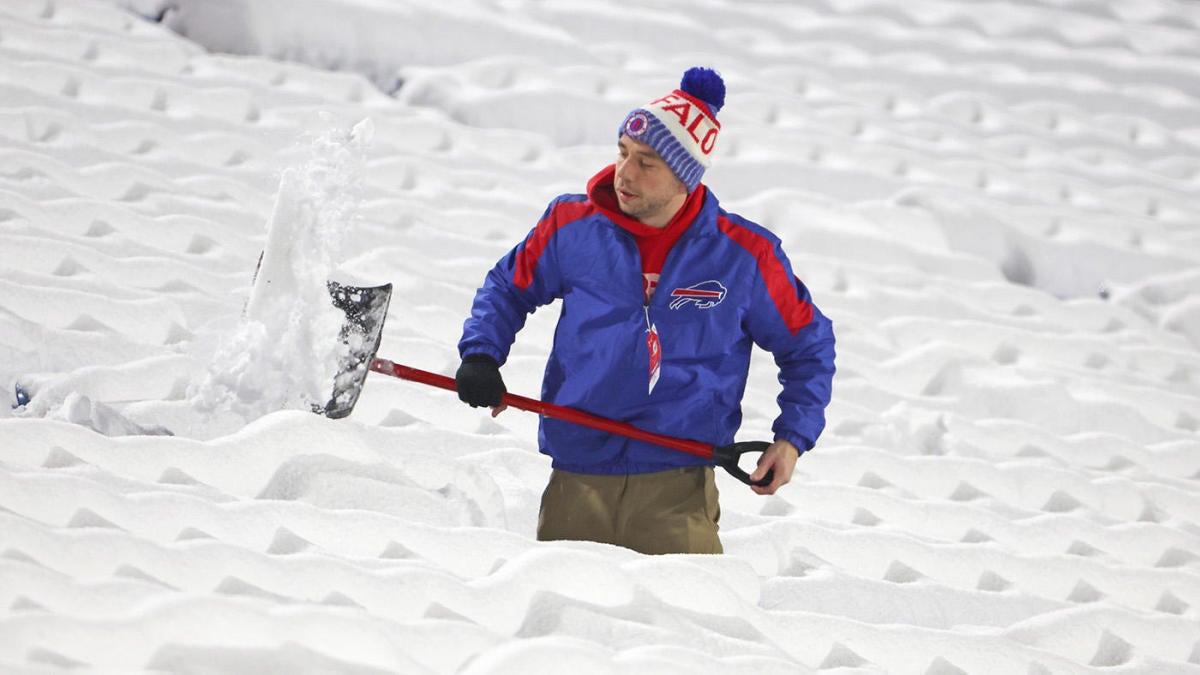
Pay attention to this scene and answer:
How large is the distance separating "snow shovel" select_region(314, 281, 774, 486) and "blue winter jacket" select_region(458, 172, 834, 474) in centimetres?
4

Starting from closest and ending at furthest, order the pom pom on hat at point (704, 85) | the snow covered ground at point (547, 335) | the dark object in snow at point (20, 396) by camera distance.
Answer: the snow covered ground at point (547, 335), the pom pom on hat at point (704, 85), the dark object in snow at point (20, 396)

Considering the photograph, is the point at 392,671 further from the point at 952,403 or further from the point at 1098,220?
the point at 1098,220

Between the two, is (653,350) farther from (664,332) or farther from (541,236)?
(541,236)

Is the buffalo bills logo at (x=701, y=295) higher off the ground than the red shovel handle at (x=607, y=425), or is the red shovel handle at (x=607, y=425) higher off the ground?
the buffalo bills logo at (x=701, y=295)

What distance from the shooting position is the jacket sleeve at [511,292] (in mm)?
1954

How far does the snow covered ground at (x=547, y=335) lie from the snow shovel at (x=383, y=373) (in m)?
0.06

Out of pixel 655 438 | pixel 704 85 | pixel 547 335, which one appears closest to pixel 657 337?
pixel 655 438

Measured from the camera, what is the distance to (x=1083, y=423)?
3.08 metres

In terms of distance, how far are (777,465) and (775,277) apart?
31 centimetres

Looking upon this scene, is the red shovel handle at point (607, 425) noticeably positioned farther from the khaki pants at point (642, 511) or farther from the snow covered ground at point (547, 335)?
the snow covered ground at point (547, 335)

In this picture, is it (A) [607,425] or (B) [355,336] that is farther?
(B) [355,336]

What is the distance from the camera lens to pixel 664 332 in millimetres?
1909

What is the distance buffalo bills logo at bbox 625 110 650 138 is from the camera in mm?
1935

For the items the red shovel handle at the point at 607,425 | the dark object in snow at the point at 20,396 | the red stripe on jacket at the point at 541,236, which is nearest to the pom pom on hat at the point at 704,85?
the red stripe on jacket at the point at 541,236
